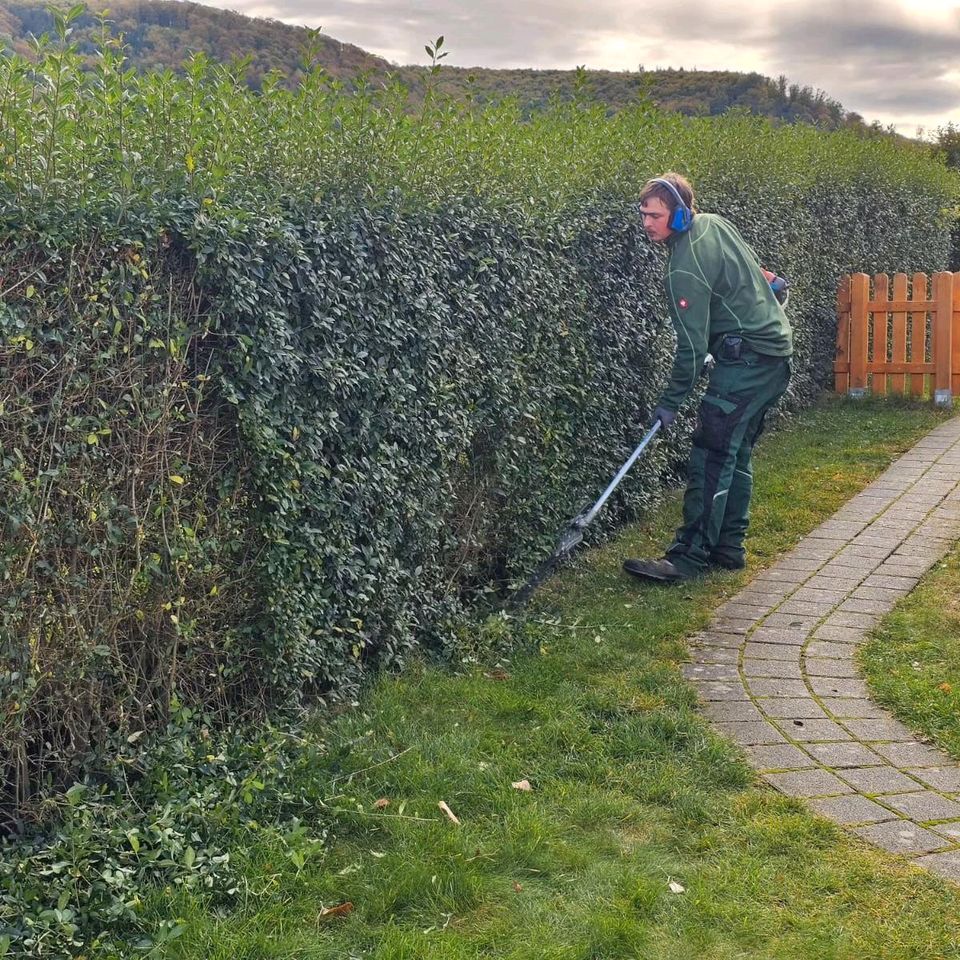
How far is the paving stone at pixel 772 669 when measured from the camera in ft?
A: 17.5

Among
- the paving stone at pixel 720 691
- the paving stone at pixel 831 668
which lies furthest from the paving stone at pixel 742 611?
the paving stone at pixel 720 691

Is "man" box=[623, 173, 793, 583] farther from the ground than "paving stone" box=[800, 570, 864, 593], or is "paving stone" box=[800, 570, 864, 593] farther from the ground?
"man" box=[623, 173, 793, 583]

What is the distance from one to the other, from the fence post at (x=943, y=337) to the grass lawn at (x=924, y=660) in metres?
5.78

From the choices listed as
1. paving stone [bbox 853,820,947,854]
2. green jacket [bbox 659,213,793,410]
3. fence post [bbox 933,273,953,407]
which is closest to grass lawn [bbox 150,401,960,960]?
paving stone [bbox 853,820,947,854]

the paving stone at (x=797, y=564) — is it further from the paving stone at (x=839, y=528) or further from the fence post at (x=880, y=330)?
the fence post at (x=880, y=330)

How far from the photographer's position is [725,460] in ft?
22.3

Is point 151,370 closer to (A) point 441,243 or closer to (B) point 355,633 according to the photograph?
(B) point 355,633

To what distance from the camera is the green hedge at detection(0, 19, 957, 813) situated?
→ 11.6 ft

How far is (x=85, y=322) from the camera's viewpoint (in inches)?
140

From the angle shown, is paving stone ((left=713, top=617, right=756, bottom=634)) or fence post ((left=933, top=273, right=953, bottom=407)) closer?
paving stone ((left=713, top=617, right=756, bottom=634))

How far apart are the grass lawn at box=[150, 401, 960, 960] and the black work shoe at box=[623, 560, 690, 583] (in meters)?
1.24

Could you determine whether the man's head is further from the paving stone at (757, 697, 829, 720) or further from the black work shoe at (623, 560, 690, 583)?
the paving stone at (757, 697, 829, 720)

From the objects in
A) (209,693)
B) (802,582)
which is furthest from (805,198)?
(209,693)

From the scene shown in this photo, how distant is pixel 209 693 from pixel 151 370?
1.29 m
